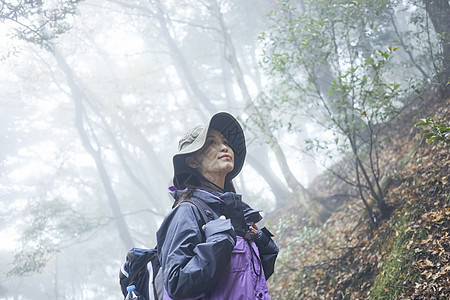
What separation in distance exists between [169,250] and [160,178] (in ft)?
83.3

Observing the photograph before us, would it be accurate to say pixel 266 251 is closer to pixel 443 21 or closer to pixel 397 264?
pixel 397 264

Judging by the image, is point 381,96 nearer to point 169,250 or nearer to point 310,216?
point 169,250

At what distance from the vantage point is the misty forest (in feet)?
15.9

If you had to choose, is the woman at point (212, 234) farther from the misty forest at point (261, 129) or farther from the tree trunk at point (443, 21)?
the tree trunk at point (443, 21)

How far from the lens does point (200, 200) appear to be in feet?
7.61

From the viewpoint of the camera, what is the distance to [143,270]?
94.1 inches

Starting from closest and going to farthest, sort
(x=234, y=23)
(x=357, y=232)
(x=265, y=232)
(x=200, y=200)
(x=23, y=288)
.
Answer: (x=200, y=200) < (x=265, y=232) < (x=357, y=232) < (x=23, y=288) < (x=234, y=23)

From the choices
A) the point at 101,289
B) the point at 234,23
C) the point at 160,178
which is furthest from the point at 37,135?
the point at 234,23

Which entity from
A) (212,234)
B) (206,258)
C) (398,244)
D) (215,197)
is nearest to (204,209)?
(215,197)

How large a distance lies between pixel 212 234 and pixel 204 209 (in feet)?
0.96

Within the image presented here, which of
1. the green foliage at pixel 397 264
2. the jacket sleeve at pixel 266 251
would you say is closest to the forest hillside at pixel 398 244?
the green foliage at pixel 397 264

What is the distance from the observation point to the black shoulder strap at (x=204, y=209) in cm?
220

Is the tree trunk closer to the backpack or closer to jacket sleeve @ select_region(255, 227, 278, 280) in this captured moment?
jacket sleeve @ select_region(255, 227, 278, 280)

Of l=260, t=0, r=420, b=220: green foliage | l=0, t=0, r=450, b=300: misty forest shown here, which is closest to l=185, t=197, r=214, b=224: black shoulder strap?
l=0, t=0, r=450, b=300: misty forest
